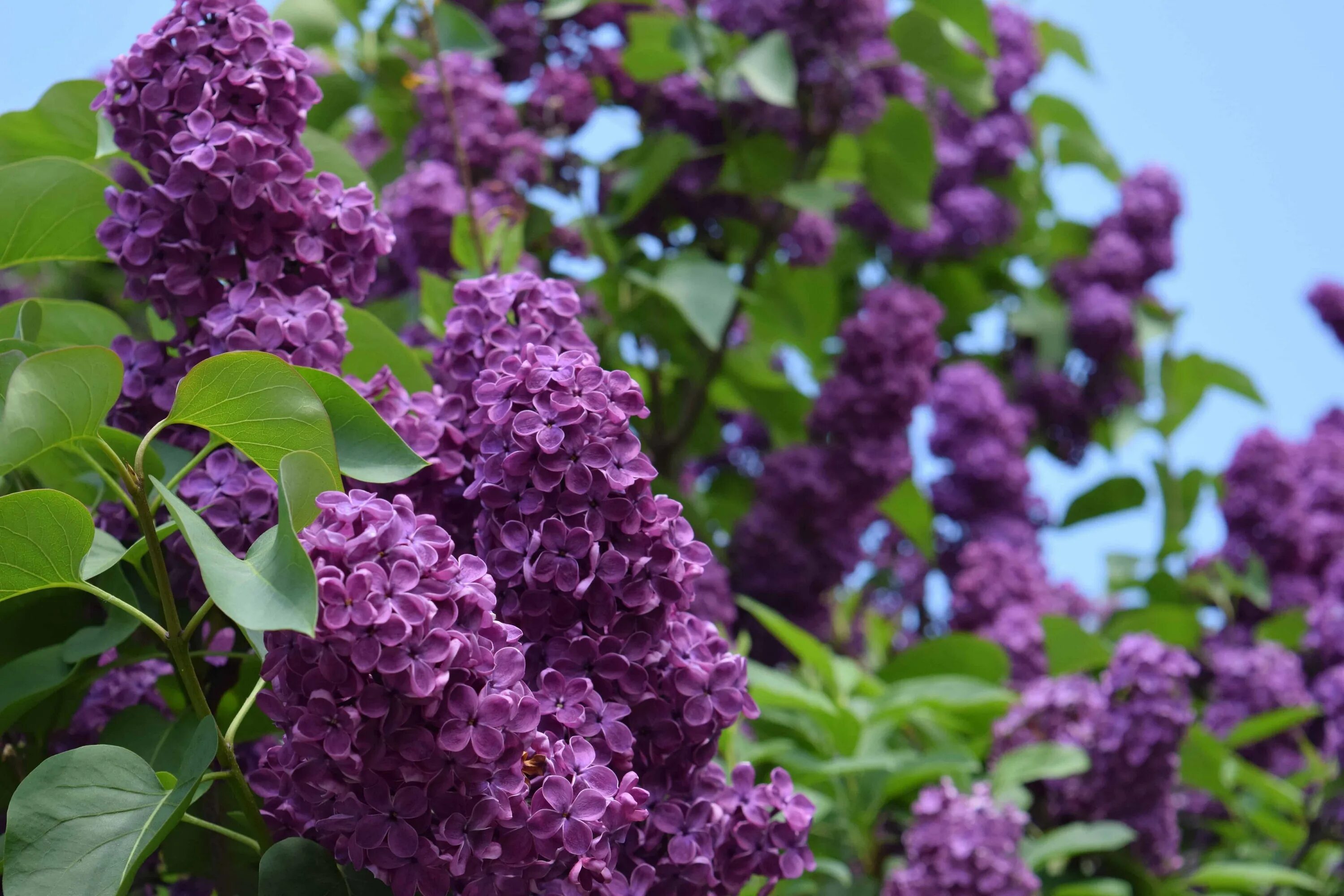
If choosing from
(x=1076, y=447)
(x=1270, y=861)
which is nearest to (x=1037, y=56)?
(x=1076, y=447)

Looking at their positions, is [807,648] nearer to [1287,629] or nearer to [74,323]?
[74,323]

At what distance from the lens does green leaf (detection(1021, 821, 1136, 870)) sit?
1781 mm

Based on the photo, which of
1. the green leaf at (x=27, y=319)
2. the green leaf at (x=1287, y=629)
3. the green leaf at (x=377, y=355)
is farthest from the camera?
the green leaf at (x=1287, y=629)

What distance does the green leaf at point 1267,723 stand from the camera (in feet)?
7.34

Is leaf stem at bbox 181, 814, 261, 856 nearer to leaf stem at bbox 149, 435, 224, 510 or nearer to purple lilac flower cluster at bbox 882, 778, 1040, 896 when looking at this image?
leaf stem at bbox 149, 435, 224, 510

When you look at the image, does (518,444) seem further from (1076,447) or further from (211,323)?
(1076,447)

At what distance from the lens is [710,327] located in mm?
1897

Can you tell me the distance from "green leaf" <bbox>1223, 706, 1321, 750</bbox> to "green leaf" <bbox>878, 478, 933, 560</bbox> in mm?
685

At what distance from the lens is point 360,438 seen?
2.83ft

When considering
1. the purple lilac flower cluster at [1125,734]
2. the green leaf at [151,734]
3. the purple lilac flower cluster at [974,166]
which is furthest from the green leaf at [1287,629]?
the green leaf at [151,734]

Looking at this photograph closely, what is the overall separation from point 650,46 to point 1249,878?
163 cm

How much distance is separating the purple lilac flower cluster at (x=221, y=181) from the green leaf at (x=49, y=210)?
49 mm

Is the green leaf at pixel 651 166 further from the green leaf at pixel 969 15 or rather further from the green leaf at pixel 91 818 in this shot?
the green leaf at pixel 91 818

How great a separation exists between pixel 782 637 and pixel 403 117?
1.24 m
